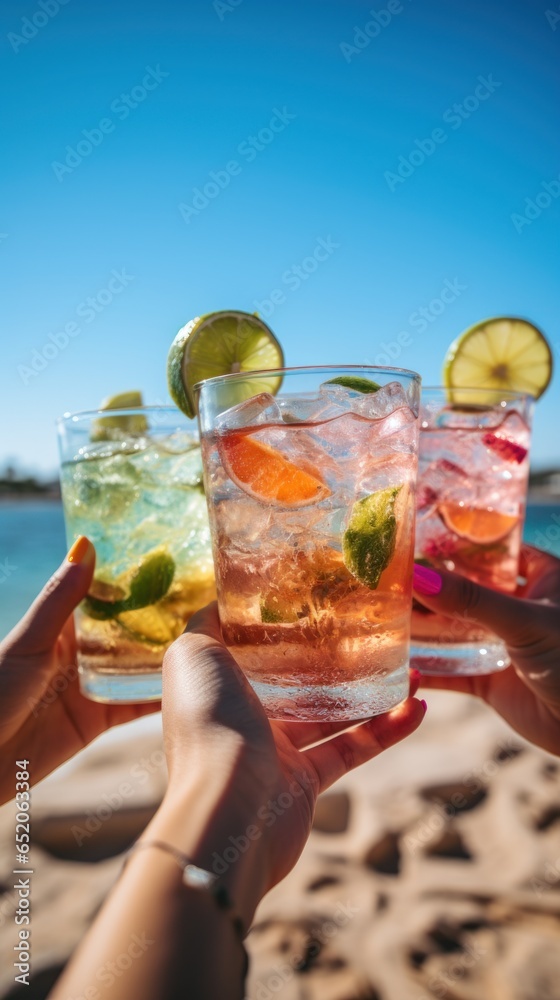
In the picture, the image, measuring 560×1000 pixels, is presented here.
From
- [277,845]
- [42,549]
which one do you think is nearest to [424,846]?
[277,845]

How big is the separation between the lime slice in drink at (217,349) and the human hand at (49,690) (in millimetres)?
709

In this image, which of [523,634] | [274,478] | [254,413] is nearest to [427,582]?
[523,634]

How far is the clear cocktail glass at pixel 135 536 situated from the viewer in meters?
2.38

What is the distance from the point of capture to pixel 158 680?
2.36 meters

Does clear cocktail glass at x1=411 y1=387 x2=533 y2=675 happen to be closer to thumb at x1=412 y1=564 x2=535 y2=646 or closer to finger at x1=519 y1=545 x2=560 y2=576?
thumb at x1=412 y1=564 x2=535 y2=646

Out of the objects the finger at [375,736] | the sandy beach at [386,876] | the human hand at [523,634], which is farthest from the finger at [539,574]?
the sandy beach at [386,876]

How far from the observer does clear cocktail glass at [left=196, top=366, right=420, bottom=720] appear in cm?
174

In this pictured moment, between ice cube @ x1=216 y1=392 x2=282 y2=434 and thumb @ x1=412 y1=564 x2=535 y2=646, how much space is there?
0.84 m

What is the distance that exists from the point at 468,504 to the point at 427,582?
0.45 m

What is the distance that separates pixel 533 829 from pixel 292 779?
3.32 meters

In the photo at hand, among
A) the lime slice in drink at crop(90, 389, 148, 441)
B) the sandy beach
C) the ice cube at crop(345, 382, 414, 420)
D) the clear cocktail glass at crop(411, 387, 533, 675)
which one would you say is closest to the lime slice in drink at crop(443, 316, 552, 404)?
the clear cocktail glass at crop(411, 387, 533, 675)

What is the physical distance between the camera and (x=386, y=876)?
13.5 ft

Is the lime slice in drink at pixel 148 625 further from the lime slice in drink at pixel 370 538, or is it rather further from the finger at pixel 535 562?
the finger at pixel 535 562

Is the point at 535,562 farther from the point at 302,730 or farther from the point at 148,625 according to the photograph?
the point at 148,625
